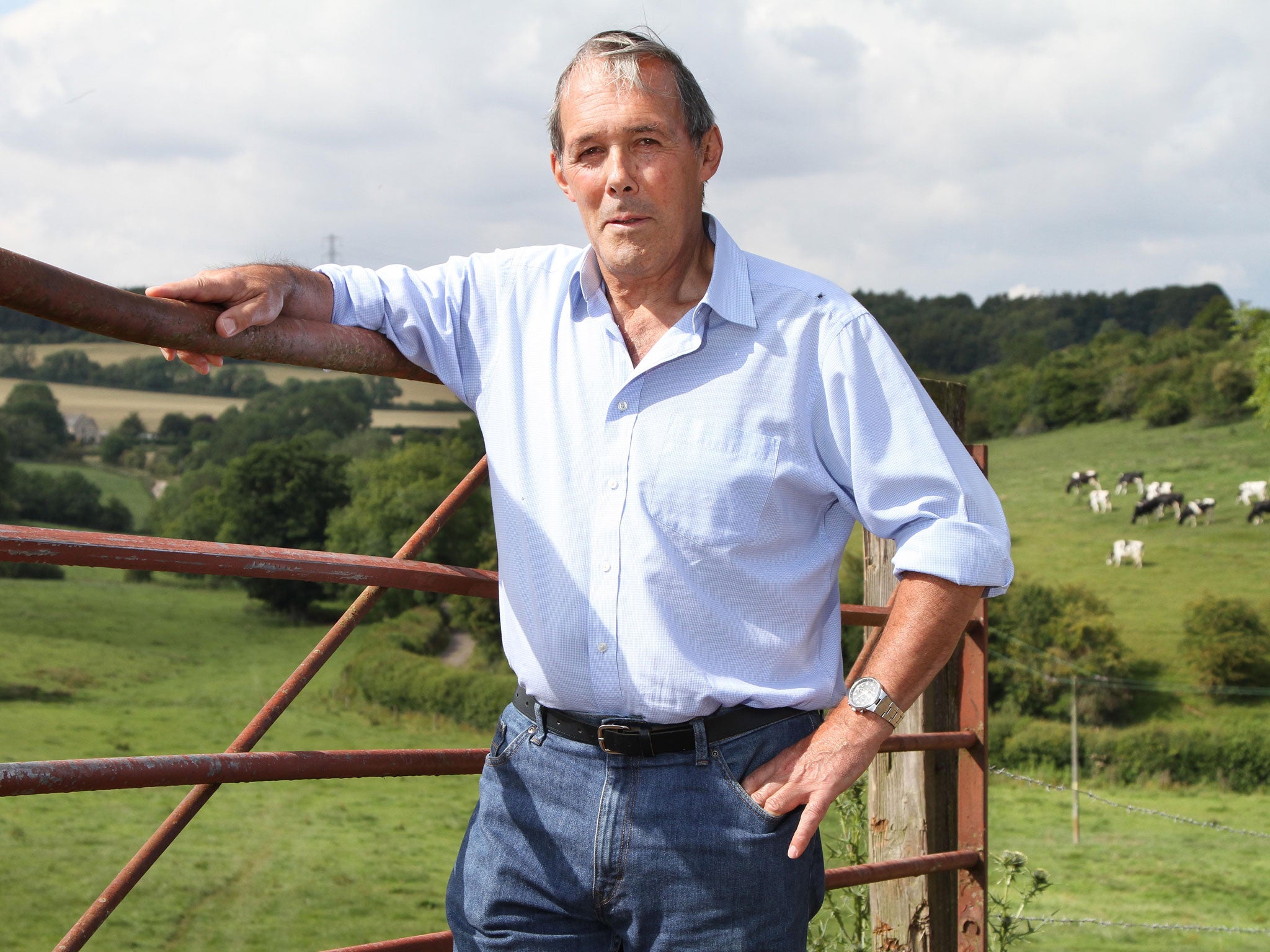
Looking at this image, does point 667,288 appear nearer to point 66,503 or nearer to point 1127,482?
point 66,503

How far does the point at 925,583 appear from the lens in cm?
143

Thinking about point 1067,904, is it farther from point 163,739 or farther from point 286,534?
point 286,534

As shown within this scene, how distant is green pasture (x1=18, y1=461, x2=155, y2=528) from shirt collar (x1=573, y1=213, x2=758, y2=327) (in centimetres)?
5923

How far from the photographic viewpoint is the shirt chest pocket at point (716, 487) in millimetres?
1448

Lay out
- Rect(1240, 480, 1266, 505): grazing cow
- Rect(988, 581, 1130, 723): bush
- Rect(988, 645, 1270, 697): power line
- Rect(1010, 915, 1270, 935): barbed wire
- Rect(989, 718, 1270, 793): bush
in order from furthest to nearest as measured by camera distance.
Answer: Rect(1240, 480, 1266, 505): grazing cow
Rect(988, 645, 1270, 697): power line
Rect(988, 581, 1130, 723): bush
Rect(989, 718, 1270, 793): bush
Rect(1010, 915, 1270, 935): barbed wire

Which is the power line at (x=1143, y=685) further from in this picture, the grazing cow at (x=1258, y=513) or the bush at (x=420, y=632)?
the bush at (x=420, y=632)

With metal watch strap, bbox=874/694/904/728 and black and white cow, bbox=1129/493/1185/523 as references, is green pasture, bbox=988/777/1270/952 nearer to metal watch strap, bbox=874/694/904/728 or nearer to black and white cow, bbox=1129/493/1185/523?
black and white cow, bbox=1129/493/1185/523

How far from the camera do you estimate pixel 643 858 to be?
1.46 metres

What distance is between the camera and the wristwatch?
4.61 feet

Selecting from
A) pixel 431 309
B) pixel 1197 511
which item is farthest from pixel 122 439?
pixel 431 309

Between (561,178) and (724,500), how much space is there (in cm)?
54

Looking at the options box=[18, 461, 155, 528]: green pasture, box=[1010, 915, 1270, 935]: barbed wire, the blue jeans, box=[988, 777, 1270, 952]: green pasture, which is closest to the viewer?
the blue jeans

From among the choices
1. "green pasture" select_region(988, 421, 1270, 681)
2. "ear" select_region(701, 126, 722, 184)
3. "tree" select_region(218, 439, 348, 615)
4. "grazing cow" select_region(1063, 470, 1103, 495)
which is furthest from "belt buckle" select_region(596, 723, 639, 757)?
"grazing cow" select_region(1063, 470, 1103, 495)

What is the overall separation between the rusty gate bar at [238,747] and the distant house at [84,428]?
64.2 metres
